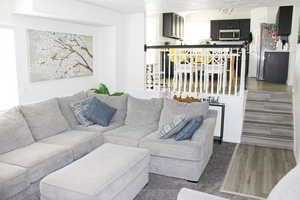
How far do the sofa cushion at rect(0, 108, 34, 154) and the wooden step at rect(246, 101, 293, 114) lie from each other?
4326 millimetres

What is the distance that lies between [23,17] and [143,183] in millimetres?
3120

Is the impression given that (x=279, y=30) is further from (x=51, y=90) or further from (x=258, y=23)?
(x=51, y=90)

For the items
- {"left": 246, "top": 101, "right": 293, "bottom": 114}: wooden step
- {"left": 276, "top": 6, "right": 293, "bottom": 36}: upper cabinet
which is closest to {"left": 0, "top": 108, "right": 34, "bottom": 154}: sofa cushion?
{"left": 246, "top": 101, "right": 293, "bottom": 114}: wooden step

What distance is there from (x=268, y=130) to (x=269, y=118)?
1.08 feet

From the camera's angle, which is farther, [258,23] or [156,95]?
[258,23]

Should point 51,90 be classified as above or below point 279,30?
below

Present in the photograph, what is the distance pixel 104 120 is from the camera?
4.18 metres

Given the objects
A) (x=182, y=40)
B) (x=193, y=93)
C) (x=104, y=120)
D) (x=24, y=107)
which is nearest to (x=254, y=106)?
(x=193, y=93)

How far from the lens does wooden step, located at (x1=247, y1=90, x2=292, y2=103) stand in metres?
5.68

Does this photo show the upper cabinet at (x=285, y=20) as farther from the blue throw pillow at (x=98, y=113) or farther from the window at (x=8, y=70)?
the window at (x=8, y=70)

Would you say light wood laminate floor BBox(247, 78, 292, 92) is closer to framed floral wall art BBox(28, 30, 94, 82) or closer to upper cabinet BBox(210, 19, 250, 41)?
framed floral wall art BBox(28, 30, 94, 82)

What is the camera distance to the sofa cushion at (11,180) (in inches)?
94.9

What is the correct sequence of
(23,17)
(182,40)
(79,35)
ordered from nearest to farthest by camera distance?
1. (23,17)
2. (79,35)
3. (182,40)

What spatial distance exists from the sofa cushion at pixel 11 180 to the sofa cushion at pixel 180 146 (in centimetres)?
152
